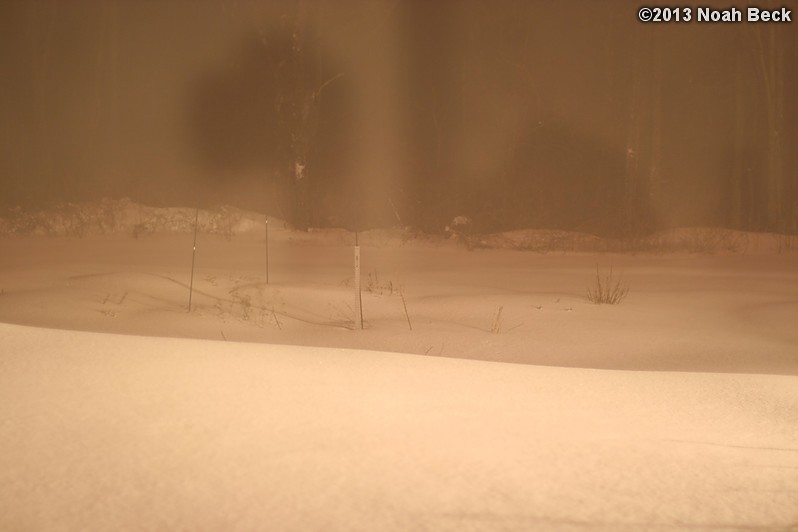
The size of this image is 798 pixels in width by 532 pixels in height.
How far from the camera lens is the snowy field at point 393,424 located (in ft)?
6.59

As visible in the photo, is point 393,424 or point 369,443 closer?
point 369,443

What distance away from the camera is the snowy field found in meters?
2.01

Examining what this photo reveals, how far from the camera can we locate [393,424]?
9.04 feet

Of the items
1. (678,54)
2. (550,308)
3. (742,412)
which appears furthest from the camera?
(678,54)

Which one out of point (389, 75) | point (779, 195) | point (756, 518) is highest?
point (389, 75)

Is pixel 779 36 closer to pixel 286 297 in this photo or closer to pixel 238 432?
pixel 286 297

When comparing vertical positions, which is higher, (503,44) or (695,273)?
(503,44)

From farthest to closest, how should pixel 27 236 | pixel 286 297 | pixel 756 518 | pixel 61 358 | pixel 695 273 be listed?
pixel 27 236
pixel 695 273
pixel 286 297
pixel 61 358
pixel 756 518

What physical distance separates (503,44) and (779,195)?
5899 mm

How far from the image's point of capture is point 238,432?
2596 mm

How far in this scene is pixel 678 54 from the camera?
16062mm

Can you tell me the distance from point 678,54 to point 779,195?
11.1 feet

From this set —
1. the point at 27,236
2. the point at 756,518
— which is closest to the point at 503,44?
the point at 27,236

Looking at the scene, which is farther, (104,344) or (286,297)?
(286,297)
